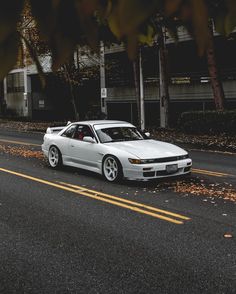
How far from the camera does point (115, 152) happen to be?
10945 millimetres

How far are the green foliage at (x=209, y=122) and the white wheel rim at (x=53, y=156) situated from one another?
36.3 ft

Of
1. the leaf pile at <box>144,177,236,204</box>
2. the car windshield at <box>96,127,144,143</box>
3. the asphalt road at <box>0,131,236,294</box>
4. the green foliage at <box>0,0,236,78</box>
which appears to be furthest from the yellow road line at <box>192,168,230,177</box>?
the green foliage at <box>0,0,236,78</box>

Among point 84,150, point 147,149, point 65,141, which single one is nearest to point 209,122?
point 65,141

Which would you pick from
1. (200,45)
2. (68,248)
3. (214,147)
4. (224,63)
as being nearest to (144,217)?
(68,248)

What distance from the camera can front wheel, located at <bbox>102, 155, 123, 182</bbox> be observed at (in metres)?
10.9

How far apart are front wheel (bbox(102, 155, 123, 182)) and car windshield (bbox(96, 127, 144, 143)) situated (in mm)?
648

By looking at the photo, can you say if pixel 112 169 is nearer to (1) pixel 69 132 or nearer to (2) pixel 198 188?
(2) pixel 198 188

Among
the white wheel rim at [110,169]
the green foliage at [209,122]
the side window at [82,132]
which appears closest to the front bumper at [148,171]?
the white wheel rim at [110,169]

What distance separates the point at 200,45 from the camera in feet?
3.69

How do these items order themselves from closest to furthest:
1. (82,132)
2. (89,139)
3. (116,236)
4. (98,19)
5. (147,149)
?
(98,19) → (116,236) → (147,149) → (89,139) → (82,132)

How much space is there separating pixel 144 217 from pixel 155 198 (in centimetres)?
145

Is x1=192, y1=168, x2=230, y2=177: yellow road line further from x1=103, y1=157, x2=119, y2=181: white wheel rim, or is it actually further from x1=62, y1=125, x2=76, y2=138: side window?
x1=62, y1=125, x2=76, y2=138: side window

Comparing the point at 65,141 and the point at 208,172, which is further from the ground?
the point at 65,141

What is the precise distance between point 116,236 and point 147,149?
423 cm
